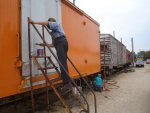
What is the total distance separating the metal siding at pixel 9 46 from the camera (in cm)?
398

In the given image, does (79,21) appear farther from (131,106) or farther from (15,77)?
(15,77)

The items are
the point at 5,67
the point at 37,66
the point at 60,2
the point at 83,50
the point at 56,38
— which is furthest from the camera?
the point at 83,50

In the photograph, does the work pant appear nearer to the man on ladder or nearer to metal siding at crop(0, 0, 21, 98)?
the man on ladder

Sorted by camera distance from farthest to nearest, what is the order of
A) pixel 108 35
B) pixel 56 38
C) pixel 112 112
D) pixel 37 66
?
pixel 108 35 → pixel 112 112 → pixel 56 38 → pixel 37 66

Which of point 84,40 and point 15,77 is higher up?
point 84,40

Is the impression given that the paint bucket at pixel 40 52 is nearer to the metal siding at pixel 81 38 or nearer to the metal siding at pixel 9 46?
the metal siding at pixel 9 46

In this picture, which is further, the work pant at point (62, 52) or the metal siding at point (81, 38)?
the metal siding at point (81, 38)

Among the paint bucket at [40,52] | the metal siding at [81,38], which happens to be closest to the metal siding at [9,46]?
the paint bucket at [40,52]

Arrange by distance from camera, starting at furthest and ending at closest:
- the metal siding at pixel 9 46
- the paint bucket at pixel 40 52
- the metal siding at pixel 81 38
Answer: the metal siding at pixel 81 38 → the paint bucket at pixel 40 52 → the metal siding at pixel 9 46

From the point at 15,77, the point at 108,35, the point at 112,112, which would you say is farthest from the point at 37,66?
the point at 108,35

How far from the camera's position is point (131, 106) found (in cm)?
788

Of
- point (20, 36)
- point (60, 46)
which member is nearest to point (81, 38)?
point (60, 46)

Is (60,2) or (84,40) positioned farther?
(84,40)

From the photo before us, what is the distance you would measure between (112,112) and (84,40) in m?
2.88
